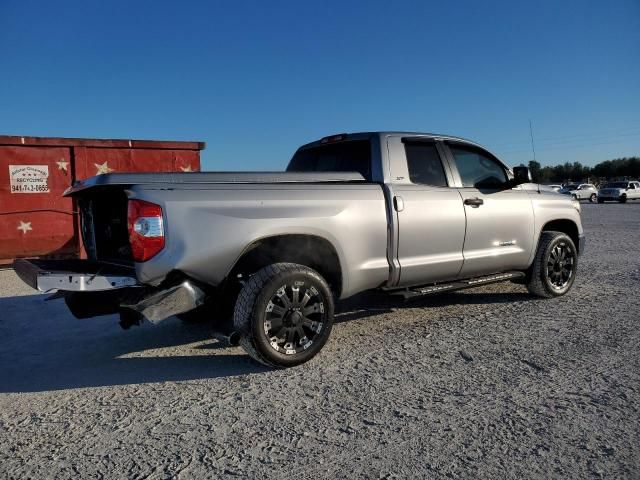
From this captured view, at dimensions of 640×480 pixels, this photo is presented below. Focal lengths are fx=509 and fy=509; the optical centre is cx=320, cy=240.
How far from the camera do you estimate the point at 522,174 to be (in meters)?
5.39

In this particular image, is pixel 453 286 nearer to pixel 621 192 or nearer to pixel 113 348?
pixel 113 348

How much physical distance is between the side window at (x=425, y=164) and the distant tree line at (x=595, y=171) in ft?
237

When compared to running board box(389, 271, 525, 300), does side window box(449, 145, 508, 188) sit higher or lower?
higher

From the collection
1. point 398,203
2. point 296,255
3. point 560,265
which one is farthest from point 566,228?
point 296,255

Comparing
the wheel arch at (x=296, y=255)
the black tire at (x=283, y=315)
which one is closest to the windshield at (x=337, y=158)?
the wheel arch at (x=296, y=255)

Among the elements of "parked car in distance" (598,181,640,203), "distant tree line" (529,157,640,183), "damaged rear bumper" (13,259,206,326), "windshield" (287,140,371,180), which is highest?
"distant tree line" (529,157,640,183)

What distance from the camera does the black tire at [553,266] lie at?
566cm

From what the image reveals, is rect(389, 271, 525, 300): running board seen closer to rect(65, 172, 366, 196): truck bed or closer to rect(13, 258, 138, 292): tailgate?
rect(65, 172, 366, 196): truck bed

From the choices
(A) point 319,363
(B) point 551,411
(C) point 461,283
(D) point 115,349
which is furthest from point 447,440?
(D) point 115,349

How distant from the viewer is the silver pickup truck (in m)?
3.43

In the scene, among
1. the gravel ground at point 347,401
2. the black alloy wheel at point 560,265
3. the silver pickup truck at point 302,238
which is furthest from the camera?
the black alloy wheel at point 560,265

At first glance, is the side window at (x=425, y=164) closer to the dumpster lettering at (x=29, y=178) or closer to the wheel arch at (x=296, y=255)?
the wheel arch at (x=296, y=255)

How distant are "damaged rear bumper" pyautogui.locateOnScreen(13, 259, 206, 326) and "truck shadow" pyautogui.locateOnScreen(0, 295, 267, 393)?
0.46 metres

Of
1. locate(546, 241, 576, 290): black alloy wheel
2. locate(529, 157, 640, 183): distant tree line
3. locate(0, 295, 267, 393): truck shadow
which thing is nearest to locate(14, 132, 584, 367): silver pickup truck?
locate(546, 241, 576, 290): black alloy wheel
